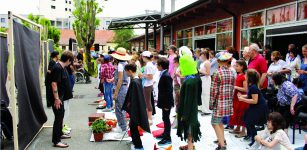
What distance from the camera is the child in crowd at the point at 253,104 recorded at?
562 centimetres

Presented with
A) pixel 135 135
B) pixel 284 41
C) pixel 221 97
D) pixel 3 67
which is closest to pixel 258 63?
pixel 221 97

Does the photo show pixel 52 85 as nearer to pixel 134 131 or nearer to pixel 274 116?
pixel 134 131

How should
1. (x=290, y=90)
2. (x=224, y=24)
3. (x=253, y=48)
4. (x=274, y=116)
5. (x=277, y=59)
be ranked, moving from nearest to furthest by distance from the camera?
1. (x=274, y=116)
2. (x=290, y=90)
3. (x=253, y=48)
4. (x=277, y=59)
5. (x=224, y=24)

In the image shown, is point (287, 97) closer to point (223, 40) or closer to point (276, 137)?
point (276, 137)

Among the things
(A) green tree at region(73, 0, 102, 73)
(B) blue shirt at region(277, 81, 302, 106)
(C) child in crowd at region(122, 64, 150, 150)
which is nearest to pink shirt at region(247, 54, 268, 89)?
(B) blue shirt at region(277, 81, 302, 106)

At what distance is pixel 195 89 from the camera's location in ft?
16.0

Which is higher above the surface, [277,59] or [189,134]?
[277,59]

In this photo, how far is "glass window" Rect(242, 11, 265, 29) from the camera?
34.0 feet

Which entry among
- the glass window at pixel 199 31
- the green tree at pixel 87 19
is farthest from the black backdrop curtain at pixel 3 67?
the green tree at pixel 87 19

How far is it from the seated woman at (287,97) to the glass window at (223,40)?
6710 mm

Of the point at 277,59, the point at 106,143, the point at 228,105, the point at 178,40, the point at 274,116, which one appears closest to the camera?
the point at 274,116

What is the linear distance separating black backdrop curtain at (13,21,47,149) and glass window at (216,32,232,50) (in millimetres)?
8062

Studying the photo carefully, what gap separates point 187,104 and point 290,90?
2227 millimetres

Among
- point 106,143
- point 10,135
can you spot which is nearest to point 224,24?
point 106,143
